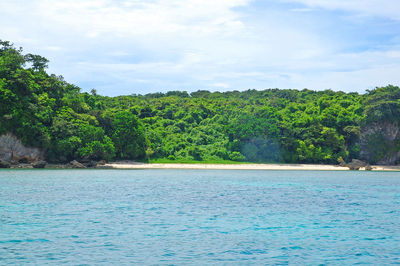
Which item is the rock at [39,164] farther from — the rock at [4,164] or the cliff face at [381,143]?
the cliff face at [381,143]

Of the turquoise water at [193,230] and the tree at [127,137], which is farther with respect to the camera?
the tree at [127,137]

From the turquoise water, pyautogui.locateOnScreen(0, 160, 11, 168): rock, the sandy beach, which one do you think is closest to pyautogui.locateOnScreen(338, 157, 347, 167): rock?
the sandy beach

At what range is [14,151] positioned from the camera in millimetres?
75375

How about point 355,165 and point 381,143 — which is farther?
point 381,143

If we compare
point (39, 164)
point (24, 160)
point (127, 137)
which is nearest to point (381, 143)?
point (127, 137)

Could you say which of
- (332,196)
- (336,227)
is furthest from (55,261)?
(332,196)

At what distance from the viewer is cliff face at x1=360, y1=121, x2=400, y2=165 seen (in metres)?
99.2

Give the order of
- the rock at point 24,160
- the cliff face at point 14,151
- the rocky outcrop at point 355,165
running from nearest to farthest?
the cliff face at point 14,151
the rock at point 24,160
the rocky outcrop at point 355,165

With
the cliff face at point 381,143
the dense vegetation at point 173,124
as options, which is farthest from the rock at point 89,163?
the cliff face at point 381,143

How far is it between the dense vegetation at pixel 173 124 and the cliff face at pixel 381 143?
151cm

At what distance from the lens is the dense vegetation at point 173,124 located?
76.9 m

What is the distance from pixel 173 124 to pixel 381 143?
56.1 metres

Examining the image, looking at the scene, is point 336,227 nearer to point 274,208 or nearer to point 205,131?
point 274,208

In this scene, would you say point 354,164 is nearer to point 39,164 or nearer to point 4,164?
point 39,164
